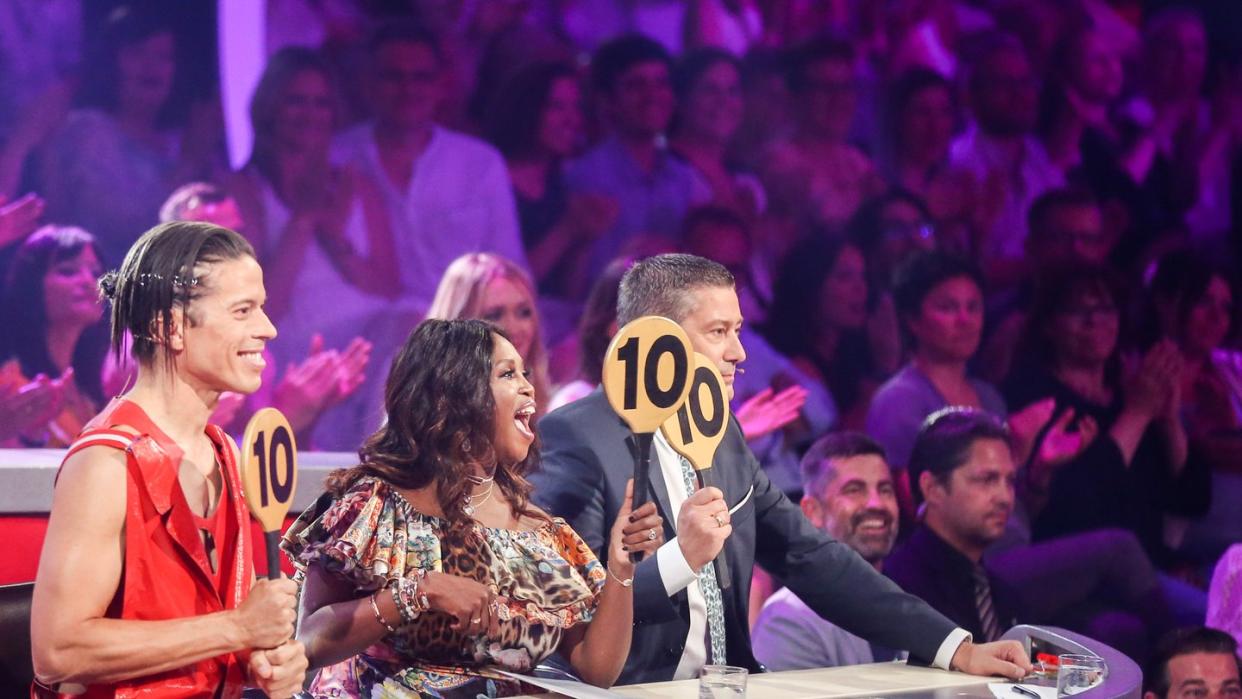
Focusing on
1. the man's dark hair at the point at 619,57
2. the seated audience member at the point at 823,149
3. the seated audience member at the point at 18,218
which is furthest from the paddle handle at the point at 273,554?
the seated audience member at the point at 823,149

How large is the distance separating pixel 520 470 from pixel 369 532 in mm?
412

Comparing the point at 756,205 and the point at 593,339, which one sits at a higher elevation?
the point at 756,205

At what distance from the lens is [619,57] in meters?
6.08

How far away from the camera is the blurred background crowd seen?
4844 mm

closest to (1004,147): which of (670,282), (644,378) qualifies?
(670,282)

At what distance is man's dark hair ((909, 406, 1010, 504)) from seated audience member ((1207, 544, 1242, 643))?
1.27 m

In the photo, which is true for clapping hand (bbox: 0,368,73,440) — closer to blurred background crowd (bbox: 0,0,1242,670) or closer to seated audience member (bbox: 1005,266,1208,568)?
blurred background crowd (bbox: 0,0,1242,670)

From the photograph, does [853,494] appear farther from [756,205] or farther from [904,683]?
[756,205]

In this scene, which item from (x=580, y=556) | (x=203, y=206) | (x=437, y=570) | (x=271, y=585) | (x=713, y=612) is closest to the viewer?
(x=271, y=585)

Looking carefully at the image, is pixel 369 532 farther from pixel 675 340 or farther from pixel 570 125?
pixel 570 125

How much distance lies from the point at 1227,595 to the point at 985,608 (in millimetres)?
1456

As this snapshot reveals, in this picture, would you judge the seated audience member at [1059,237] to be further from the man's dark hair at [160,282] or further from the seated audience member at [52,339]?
the man's dark hair at [160,282]

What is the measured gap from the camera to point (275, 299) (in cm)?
507

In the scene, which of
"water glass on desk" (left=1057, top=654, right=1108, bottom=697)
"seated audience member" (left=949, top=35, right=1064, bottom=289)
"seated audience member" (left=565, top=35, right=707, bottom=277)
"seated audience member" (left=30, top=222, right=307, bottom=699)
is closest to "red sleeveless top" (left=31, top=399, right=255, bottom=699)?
"seated audience member" (left=30, top=222, right=307, bottom=699)
